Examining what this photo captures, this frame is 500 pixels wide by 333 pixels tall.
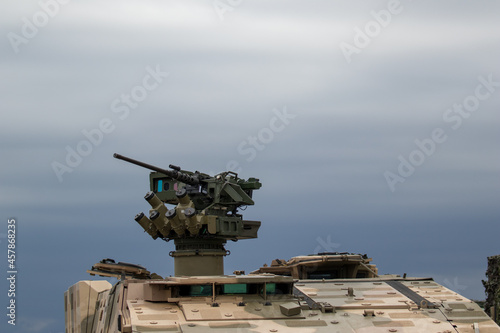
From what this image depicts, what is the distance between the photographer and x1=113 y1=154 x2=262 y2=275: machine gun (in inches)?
1069

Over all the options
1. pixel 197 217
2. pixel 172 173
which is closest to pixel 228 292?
pixel 197 217

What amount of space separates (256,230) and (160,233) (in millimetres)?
3744

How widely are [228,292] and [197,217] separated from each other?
594cm

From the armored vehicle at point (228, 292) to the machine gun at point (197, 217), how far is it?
35 mm

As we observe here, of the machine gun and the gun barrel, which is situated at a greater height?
the gun barrel

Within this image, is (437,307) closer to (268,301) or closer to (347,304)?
(347,304)

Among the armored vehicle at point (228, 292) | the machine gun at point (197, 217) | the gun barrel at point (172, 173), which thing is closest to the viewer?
the armored vehicle at point (228, 292)

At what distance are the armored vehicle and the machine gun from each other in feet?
0.12

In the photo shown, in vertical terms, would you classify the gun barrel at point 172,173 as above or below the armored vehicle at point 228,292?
above

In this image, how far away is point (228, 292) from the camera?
70.8 feet

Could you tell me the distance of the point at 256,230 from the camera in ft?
97.3

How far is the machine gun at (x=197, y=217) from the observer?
27.1m

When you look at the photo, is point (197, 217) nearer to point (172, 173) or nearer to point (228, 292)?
point (172, 173)

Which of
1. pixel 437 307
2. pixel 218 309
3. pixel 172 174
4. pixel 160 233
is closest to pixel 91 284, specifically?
pixel 160 233
